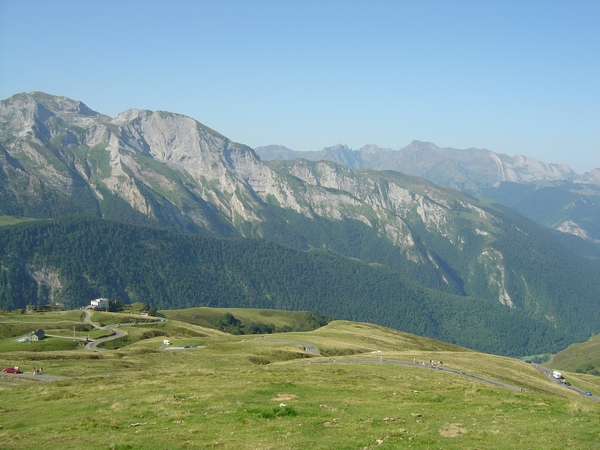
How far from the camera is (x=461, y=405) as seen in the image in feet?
163

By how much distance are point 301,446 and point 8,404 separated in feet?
95.8

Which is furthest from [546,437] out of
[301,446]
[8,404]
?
[8,404]

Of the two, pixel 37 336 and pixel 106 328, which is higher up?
pixel 37 336

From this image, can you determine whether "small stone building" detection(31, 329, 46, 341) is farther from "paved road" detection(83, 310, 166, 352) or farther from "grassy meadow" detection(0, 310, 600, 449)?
"grassy meadow" detection(0, 310, 600, 449)

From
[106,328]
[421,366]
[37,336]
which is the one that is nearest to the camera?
[421,366]

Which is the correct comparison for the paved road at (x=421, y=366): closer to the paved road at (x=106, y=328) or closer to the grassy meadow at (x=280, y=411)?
the grassy meadow at (x=280, y=411)

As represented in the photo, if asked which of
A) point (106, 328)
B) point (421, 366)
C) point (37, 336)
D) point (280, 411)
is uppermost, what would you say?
point (280, 411)

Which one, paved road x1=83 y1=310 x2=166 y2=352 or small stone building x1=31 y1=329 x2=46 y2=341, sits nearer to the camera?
paved road x1=83 y1=310 x2=166 y2=352

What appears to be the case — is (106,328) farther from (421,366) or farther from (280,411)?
(280,411)

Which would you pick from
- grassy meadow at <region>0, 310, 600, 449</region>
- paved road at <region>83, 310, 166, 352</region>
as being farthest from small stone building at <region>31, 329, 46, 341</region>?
grassy meadow at <region>0, 310, 600, 449</region>

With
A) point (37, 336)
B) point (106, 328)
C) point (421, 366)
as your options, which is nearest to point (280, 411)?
point (421, 366)

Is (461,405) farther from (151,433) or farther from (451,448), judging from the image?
(151,433)

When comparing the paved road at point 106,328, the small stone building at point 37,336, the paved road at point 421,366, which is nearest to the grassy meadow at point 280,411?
the paved road at point 421,366

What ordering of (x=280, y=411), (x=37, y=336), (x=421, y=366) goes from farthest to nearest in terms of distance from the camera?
(x=37, y=336)
(x=421, y=366)
(x=280, y=411)
